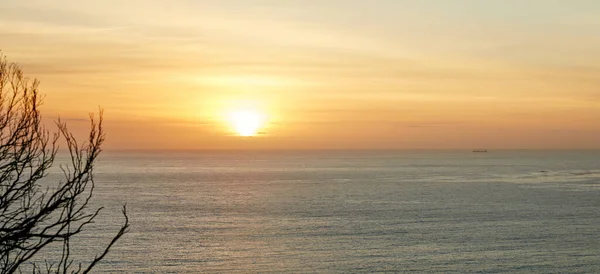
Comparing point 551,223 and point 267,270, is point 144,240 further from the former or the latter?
point 551,223

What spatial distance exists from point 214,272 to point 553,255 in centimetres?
2246

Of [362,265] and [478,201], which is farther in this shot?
[478,201]

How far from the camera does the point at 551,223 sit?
217 ft

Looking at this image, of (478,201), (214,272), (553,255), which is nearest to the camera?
(214,272)

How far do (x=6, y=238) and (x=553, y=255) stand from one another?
44463 mm

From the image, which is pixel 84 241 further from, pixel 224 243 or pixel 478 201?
pixel 478 201

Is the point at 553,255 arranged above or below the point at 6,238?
below

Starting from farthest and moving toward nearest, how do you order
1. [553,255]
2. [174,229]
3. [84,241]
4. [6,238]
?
[174,229]
[84,241]
[553,255]
[6,238]

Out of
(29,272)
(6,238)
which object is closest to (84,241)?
(29,272)

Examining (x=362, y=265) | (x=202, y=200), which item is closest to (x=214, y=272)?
(x=362, y=265)

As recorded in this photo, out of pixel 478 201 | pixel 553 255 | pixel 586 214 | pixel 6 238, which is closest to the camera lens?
pixel 6 238

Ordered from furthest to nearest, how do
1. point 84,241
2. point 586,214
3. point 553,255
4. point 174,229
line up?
point 586,214, point 174,229, point 84,241, point 553,255

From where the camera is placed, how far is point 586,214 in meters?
73.5

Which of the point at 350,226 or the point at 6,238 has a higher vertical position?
the point at 6,238
